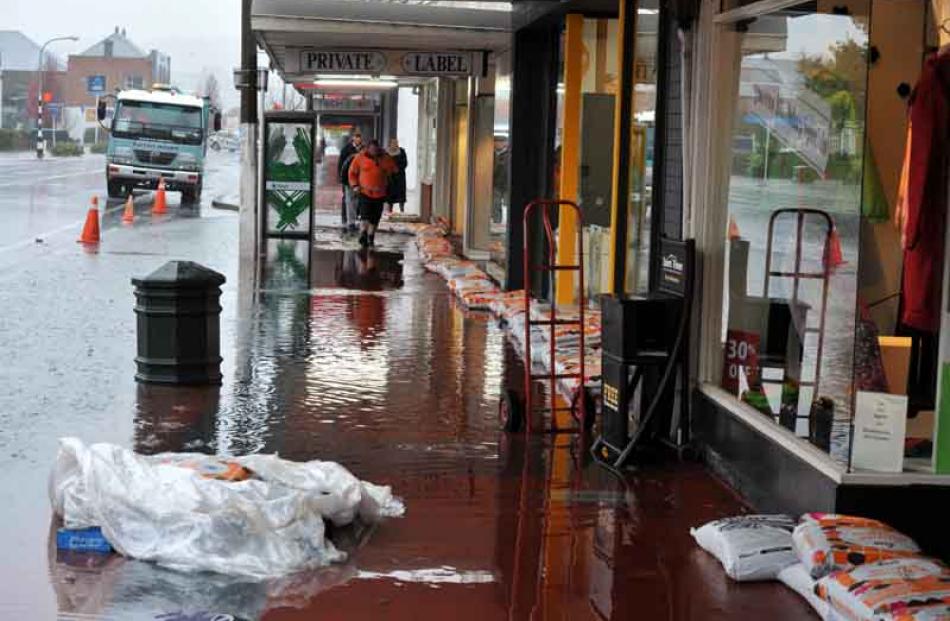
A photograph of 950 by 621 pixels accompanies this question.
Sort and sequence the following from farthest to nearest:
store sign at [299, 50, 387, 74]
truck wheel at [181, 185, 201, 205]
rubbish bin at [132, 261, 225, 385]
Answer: truck wheel at [181, 185, 201, 205], store sign at [299, 50, 387, 74], rubbish bin at [132, 261, 225, 385]

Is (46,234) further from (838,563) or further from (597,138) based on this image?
(838,563)

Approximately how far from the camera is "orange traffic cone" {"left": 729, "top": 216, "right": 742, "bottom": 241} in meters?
9.14

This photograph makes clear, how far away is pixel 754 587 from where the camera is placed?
6648 mm

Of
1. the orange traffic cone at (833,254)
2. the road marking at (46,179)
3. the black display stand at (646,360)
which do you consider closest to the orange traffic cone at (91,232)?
the black display stand at (646,360)

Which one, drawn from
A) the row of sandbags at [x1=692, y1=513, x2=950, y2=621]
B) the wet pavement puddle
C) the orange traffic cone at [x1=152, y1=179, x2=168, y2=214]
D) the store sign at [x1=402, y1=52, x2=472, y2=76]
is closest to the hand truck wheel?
the wet pavement puddle

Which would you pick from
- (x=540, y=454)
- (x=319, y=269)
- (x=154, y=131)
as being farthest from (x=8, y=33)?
(x=540, y=454)

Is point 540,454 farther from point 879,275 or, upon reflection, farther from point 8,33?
point 8,33

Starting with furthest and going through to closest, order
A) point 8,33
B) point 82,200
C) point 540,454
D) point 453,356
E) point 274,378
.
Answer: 1. point 8,33
2. point 82,200
3. point 453,356
4. point 274,378
5. point 540,454

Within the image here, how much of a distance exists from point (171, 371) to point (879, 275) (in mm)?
5880

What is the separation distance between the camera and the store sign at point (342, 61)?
23.1 metres

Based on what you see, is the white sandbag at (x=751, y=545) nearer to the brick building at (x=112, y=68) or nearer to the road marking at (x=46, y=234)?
the road marking at (x=46, y=234)

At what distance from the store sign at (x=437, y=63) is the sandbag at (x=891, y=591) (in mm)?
16924

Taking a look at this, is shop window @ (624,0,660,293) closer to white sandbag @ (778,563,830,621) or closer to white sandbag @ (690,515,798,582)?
white sandbag @ (690,515,798,582)

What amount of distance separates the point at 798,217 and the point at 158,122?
36.9 m
